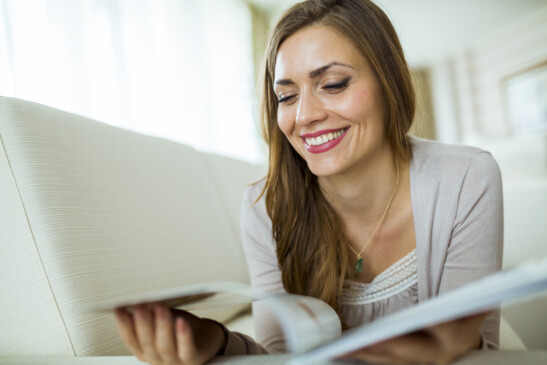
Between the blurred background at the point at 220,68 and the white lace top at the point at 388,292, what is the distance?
0.92 ft

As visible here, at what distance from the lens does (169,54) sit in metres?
3.66

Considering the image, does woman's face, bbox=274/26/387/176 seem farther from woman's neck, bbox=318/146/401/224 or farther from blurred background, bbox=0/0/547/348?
blurred background, bbox=0/0/547/348

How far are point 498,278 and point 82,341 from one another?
2.22 ft

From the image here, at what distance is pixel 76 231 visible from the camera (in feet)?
2.51

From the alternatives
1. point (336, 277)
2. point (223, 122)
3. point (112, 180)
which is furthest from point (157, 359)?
point (223, 122)

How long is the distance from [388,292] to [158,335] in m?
0.73

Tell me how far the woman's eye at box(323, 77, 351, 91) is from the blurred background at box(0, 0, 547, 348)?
0.31 meters

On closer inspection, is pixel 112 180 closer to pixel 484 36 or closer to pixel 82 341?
pixel 82 341

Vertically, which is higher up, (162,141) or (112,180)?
(162,141)

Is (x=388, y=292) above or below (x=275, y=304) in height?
below

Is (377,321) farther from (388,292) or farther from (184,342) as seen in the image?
(388,292)

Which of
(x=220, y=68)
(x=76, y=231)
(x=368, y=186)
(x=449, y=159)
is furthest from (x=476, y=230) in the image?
(x=220, y=68)

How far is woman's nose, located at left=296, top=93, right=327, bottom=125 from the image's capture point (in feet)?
3.31

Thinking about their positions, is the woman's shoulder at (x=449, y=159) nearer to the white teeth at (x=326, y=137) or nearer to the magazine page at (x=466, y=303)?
the white teeth at (x=326, y=137)
